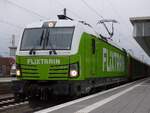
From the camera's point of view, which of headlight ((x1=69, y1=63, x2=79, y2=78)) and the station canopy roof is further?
the station canopy roof

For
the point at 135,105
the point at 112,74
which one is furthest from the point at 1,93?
the point at 135,105

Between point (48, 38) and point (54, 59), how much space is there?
1086mm

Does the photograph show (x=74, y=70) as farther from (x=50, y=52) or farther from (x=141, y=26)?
(x=141, y=26)

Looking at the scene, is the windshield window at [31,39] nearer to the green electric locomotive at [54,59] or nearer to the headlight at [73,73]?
the green electric locomotive at [54,59]

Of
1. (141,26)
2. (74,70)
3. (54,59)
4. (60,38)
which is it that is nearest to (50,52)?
(54,59)

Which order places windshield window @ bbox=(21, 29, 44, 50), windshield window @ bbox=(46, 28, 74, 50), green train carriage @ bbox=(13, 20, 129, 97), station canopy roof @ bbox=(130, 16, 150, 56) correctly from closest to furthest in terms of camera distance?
1. green train carriage @ bbox=(13, 20, 129, 97)
2. windshield window @ bbox=(46, 28, 74, 50)
3. windshield window @ bbox=(21, 29, 44, 50)
4. station canopy roof @ bbox=(130, 16, 150, 56)

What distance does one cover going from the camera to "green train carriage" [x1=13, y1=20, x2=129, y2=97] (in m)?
14.0

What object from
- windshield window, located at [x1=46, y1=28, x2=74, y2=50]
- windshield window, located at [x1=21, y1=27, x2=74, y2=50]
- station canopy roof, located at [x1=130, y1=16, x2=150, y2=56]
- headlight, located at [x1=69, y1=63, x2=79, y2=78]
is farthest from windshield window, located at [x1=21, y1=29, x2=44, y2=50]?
station canopy roof, located at [x1=130, y1=16, x2=150, y2=56]

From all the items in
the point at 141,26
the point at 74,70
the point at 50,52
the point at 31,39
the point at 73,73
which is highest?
the point at 141,26

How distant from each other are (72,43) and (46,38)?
1.04 m

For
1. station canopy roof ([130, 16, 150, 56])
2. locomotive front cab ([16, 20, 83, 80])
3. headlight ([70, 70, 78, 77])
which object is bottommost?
headlight ([70, 70, 78, 77])

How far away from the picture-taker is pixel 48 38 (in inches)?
583

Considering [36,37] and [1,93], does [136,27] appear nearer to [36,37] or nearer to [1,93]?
[1,93]

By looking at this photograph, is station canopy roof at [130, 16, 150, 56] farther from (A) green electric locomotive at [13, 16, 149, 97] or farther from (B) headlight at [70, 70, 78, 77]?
(B) headlight at [70, 70, 78, 77]
